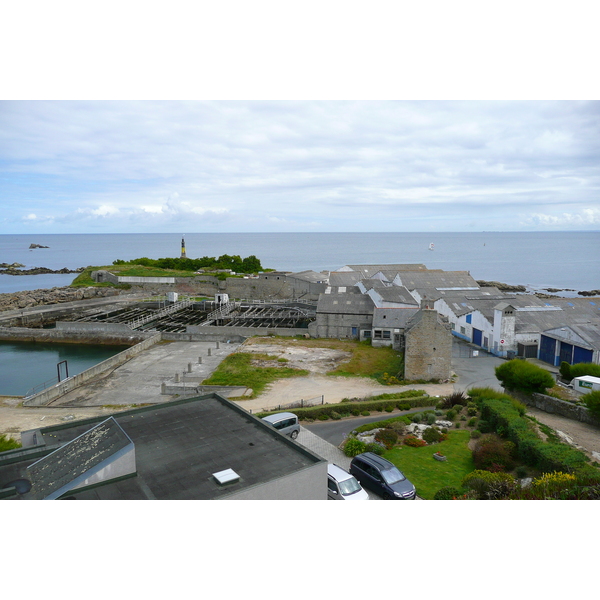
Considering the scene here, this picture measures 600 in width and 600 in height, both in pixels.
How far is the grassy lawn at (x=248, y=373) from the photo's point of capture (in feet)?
78.9

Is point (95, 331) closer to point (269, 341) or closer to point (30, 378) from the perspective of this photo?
point (30, 378)

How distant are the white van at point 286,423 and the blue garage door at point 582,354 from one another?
58.6 feet

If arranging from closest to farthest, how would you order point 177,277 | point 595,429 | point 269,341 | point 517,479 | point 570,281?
1. point 517,479
2. point 595,429
3. point 269,341
4. point 177,277
5. point 570,281

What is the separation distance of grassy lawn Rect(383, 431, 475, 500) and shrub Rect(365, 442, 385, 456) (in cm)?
20

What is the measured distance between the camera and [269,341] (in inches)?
1332

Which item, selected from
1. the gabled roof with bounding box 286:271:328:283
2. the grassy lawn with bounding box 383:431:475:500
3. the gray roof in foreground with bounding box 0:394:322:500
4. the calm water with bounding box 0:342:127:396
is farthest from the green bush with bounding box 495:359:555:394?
the gabled roof with bounding box 286:271:328:283

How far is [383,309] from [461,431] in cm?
1636

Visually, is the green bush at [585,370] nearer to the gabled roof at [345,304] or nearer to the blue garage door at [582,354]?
the blue garage door at [582,354]

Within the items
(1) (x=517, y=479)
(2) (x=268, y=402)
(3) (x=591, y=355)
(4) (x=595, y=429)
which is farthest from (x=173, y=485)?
→ (3) (x=591, y=355)

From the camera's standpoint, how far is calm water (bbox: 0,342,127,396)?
30.5m

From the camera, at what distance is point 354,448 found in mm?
14852

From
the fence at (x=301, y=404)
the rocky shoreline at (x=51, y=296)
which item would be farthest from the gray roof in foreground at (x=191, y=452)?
the rocky shoreline at (x=51, y=296)

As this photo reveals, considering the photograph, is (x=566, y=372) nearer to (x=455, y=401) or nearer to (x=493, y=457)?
(x=455, y=401)

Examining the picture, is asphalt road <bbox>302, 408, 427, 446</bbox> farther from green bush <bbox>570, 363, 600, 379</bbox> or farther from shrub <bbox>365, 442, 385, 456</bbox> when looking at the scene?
green bush <bbox>570, 363, 600, 379</bbox>
